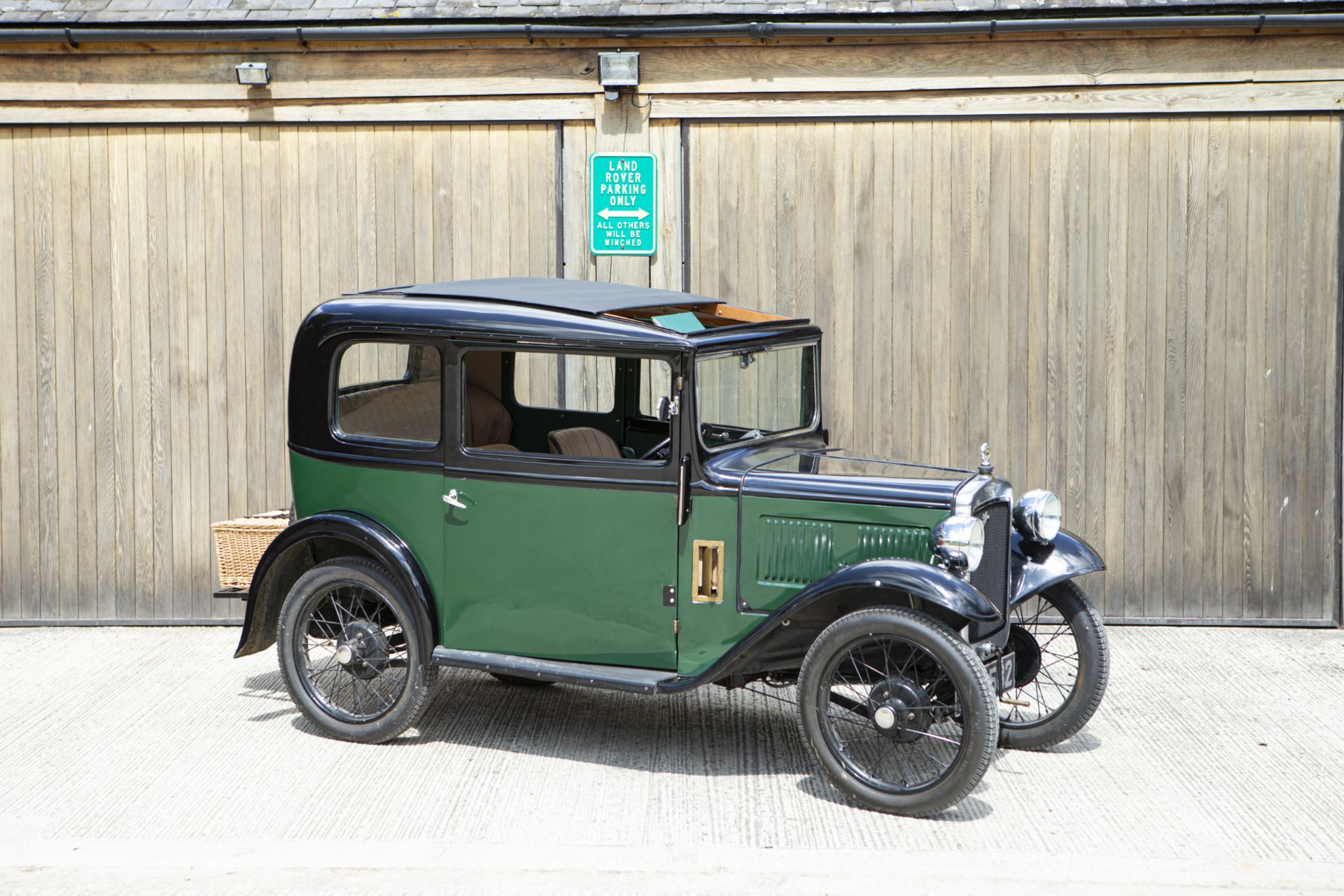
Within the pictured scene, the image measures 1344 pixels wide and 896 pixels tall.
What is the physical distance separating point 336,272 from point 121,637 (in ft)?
7.41

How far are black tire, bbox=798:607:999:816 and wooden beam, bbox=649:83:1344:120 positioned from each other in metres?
3.28

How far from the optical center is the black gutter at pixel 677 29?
23.1 feet

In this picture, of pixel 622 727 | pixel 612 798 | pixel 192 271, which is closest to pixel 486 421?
pixel 622 727

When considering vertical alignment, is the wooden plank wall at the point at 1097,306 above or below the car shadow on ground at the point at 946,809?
above

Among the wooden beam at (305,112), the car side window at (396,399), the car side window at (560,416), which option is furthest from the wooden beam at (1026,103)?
the car side window at (396,399)

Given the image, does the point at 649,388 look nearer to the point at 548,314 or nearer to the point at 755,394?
the point at 755,394

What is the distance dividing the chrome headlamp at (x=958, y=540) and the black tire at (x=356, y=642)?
6.80 feet

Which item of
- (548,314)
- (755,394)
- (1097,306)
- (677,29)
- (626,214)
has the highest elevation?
(677,29)


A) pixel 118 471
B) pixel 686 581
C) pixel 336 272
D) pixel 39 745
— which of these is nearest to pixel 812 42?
pixel 336 272

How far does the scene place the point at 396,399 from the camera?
581 centimetres

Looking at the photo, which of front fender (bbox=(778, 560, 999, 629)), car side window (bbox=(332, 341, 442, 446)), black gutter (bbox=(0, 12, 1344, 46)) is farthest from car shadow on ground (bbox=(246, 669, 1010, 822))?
black gutter (bbox=(0, 12, 1344, 46))

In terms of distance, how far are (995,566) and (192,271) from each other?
15.2 ft

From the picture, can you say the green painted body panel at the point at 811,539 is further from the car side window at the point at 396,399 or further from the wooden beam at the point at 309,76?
the wooden beam at the point at 309,76

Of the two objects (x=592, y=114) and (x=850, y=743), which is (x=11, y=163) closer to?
(x=592, y=114)
